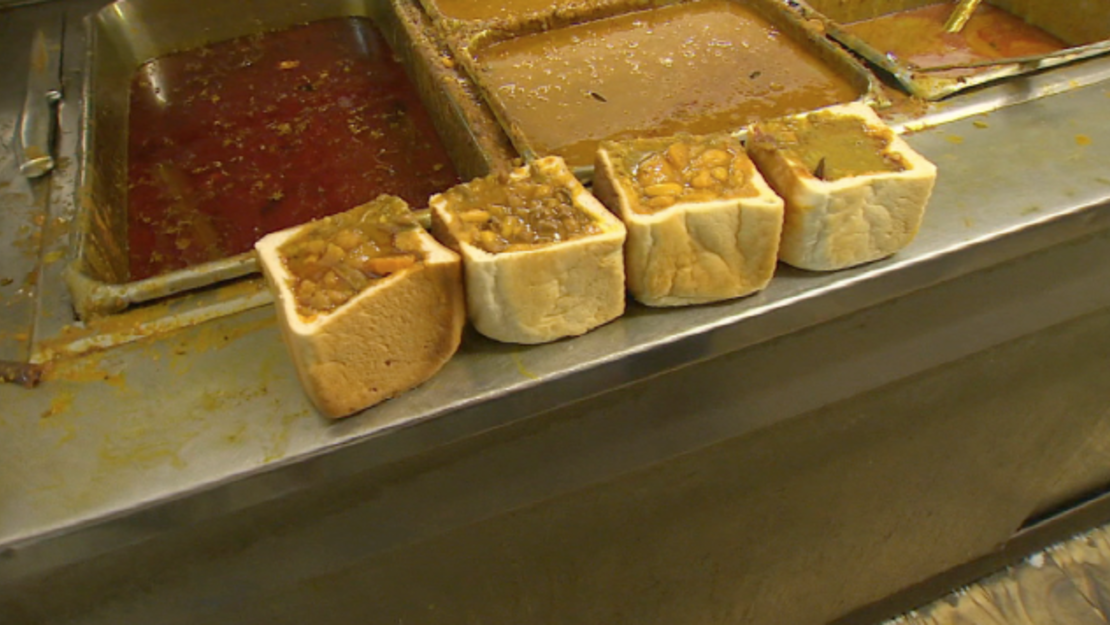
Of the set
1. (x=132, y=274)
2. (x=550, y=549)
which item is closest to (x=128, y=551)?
(x=132, y=274)

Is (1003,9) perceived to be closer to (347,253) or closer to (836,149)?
(836,149)

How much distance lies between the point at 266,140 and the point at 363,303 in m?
1.18

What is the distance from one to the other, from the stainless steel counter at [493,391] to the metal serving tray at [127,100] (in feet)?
0.15

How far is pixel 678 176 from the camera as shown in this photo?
129cm

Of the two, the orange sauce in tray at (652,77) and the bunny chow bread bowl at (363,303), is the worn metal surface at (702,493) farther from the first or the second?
the orange sauce in tray at (652,77)

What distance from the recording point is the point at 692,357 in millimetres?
1295

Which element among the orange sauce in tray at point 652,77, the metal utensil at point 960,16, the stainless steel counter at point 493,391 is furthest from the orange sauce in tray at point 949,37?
the stainless steel counter at point 493,391

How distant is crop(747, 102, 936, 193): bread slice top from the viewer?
4.18 feet

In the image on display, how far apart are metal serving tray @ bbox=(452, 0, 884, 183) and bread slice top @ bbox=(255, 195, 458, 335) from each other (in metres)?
0.40

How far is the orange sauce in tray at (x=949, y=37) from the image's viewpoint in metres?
2.35

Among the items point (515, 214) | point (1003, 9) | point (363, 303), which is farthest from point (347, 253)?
point (1003, 9)

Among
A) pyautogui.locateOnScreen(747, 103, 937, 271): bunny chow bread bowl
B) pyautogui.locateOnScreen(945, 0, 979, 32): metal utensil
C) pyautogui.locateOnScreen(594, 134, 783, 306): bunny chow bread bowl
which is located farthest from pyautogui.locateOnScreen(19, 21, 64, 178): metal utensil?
pyautogui.locateOnScreen(945, 0, 979, 32): metal utensil

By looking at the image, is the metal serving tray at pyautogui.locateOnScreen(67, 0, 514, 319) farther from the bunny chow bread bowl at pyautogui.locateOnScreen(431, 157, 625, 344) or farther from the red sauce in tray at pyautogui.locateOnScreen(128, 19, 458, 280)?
the bunny chow bread bowl at pyautogui.locateOnScreen(431, 157, 625, 344)

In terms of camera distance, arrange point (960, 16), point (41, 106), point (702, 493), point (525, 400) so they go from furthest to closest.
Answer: point (960, 16), point (41, 106), point (702, 493), point (525, 400)
